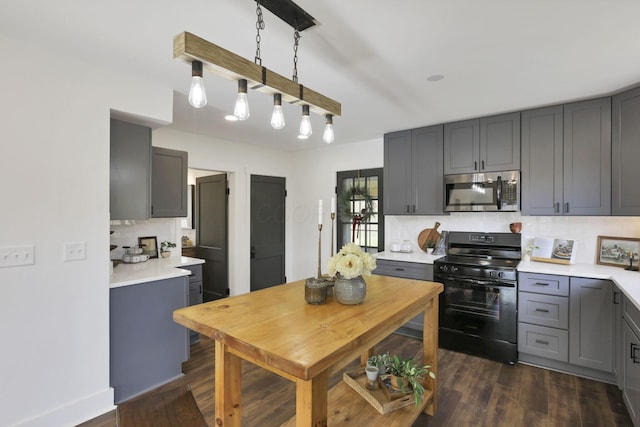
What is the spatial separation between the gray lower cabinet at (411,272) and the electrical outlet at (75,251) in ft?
9.45

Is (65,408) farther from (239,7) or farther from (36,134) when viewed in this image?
(239,7)

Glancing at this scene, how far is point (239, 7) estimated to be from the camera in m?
1.61

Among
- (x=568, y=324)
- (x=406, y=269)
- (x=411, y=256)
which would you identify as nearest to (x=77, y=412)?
(x=406, y=269)

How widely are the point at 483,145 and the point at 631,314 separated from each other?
6.37ft

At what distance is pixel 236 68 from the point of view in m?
1.28

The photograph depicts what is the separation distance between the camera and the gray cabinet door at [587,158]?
2.82m

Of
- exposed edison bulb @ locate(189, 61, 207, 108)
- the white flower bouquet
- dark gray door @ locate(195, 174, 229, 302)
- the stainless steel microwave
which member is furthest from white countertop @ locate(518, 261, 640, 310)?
dark gray door @ locate(195, 174, 229, 302)

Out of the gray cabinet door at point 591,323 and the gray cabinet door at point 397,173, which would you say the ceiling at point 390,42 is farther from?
the gray cabinet door at point 591,323

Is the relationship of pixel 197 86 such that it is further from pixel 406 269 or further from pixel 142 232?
pixel 406 269

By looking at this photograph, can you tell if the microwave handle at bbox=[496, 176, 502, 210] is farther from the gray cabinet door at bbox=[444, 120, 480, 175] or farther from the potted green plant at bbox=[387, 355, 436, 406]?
the potted green plant at bbox=[387, 355, 436, 406]

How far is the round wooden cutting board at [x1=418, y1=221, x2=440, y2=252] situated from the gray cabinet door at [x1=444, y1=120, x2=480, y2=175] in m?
0.77

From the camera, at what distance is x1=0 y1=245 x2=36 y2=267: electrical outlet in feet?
6.22

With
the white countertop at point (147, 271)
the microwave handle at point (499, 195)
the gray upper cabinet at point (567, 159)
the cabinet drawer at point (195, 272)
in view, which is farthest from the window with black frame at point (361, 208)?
the white countertop at point (147, 271)

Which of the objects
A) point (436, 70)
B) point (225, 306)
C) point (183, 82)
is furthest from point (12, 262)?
point (436, 70)
